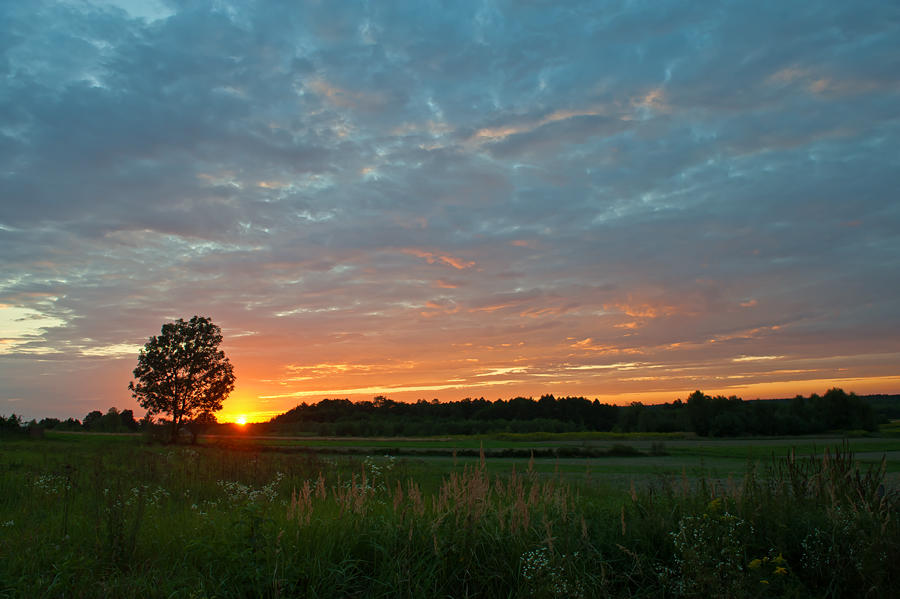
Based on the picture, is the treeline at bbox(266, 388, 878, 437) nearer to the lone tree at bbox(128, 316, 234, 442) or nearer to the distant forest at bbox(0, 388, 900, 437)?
the distant forest at bbox(0, 388, 900, 437)

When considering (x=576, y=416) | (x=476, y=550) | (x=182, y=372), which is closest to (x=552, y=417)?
(x=576, y=416)

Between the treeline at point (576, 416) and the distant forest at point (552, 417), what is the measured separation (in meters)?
0.13

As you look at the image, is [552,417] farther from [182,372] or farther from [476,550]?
[476,550]

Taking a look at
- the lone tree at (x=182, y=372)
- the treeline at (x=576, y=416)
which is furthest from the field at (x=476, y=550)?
the treeline at (x=576, y=416)

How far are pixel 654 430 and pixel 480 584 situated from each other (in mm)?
93869

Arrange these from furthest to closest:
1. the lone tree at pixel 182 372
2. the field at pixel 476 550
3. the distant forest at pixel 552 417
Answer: the distant forest at pixel 552 417
the lone tree at pixel 182 372
the field at pixel 476 550

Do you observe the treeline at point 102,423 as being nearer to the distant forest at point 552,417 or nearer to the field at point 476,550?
the distant forest at point 552,417

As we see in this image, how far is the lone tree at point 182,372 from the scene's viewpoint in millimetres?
56812

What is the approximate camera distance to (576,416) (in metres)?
119

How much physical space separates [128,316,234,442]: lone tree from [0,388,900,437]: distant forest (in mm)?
2753

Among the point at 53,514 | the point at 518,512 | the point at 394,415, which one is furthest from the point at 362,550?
the point at 394,415

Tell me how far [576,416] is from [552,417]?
16.7 feet

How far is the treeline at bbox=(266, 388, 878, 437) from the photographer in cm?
7762

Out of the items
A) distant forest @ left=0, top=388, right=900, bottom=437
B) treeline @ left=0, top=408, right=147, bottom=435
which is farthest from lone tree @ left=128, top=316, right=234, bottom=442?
treeline @ left=0, top=408, right=147, bottom=435
